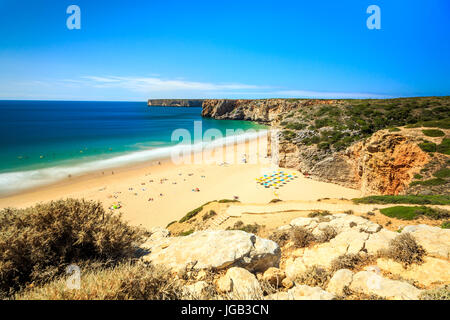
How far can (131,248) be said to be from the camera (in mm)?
4574

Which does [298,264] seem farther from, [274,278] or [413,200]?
[413,200]

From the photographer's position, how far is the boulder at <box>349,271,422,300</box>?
320 centimetres

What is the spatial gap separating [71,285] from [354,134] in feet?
87.3

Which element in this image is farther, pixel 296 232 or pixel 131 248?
pixel 296 232

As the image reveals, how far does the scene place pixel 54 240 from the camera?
3760 millimetres

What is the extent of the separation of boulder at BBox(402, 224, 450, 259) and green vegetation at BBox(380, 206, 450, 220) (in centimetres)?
353

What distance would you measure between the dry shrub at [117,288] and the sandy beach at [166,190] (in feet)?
36.7

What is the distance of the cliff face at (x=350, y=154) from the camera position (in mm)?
15500

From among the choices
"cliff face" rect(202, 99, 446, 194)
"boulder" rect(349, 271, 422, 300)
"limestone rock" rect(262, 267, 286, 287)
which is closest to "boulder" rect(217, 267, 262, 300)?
"limestone rock" rect(262, 267, 286, 287)


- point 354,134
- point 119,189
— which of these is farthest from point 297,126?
point 119,189

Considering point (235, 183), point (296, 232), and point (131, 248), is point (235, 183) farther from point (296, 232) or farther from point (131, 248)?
point (131, 248)

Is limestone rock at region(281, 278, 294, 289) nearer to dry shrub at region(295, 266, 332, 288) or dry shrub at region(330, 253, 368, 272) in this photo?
dry shrub at region(295, 266, 332, 288)

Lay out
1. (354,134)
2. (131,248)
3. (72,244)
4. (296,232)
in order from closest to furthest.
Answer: (72,244)
(131,248)
(296,232)
(354,134)

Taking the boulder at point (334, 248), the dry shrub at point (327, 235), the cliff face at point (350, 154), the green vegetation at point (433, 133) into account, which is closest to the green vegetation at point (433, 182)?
the cliff face at point (350, 154)
